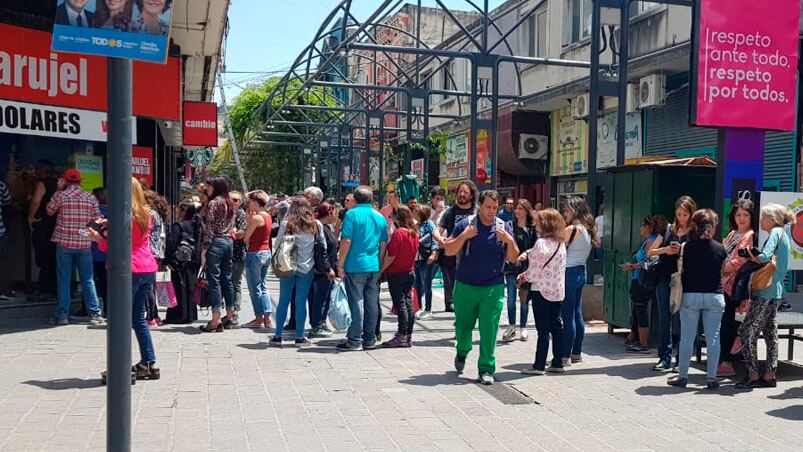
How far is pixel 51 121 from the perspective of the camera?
11.1 metres

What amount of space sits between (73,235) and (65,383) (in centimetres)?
326

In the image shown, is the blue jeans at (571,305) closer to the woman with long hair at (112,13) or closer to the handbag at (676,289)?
the handbag at (676,289)

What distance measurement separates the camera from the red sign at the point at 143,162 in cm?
1438

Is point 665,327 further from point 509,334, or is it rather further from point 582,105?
point 582,105

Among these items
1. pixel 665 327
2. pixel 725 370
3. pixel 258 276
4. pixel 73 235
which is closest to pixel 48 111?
pixel 73 235

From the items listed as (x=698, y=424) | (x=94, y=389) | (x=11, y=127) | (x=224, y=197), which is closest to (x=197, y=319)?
(x=224, y=197)

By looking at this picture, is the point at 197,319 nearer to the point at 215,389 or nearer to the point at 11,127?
the point at 11,127

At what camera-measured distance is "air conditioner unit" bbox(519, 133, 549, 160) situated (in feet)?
86.7

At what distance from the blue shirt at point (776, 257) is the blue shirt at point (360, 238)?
3780 millimetres

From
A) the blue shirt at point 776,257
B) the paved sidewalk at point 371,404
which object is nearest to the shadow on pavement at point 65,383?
the paved sidewalk at point 371,404

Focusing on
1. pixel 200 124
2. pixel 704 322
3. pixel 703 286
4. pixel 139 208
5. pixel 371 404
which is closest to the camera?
pixel 371 404

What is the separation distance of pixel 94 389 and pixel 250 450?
224cm

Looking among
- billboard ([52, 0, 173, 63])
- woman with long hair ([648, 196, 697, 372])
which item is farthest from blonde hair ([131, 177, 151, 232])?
woman with long hair ([648, 196, 697, 372])

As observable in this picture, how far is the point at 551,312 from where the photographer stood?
8.13 metres
